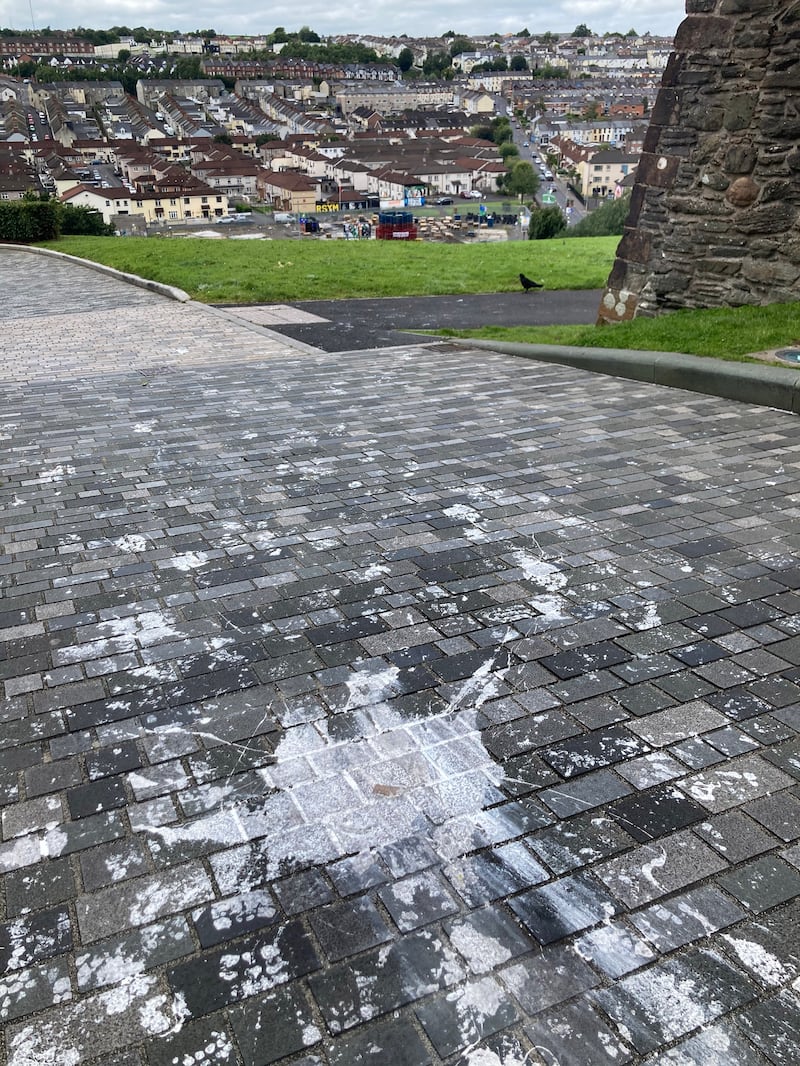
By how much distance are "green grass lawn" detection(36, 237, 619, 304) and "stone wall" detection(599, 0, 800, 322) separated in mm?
5497

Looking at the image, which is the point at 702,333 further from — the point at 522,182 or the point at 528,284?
the point at 522,182

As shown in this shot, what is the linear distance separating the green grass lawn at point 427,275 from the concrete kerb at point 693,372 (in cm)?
30

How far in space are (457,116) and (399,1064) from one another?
19751cm

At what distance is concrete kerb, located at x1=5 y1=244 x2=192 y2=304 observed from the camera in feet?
48.7

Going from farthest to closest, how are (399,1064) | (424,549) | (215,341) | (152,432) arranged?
(215,341)
(152,432)
(424,549)
(399,1064)

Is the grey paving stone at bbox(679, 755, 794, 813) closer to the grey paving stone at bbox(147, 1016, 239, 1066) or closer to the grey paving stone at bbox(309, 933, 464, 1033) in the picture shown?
the grey paving stone at bbox(309, 933, 464, 1033)

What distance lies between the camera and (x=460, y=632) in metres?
4.00

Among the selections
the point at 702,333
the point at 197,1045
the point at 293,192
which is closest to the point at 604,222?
the point at 702,333

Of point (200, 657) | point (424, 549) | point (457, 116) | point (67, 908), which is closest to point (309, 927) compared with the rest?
point (67, 908)

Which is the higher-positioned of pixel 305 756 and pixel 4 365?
pixel 305 756

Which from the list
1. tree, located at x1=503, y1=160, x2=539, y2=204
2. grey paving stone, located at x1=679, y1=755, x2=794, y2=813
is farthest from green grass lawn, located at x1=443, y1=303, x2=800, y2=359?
tree, located at x1=503, y1=160, x2=539, y2=204

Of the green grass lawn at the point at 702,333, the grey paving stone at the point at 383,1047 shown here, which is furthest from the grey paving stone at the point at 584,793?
the green grass lawn at the point at 702,333

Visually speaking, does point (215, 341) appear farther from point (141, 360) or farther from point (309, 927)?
point (309, 927)

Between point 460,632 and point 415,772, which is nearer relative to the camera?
point 415,772
